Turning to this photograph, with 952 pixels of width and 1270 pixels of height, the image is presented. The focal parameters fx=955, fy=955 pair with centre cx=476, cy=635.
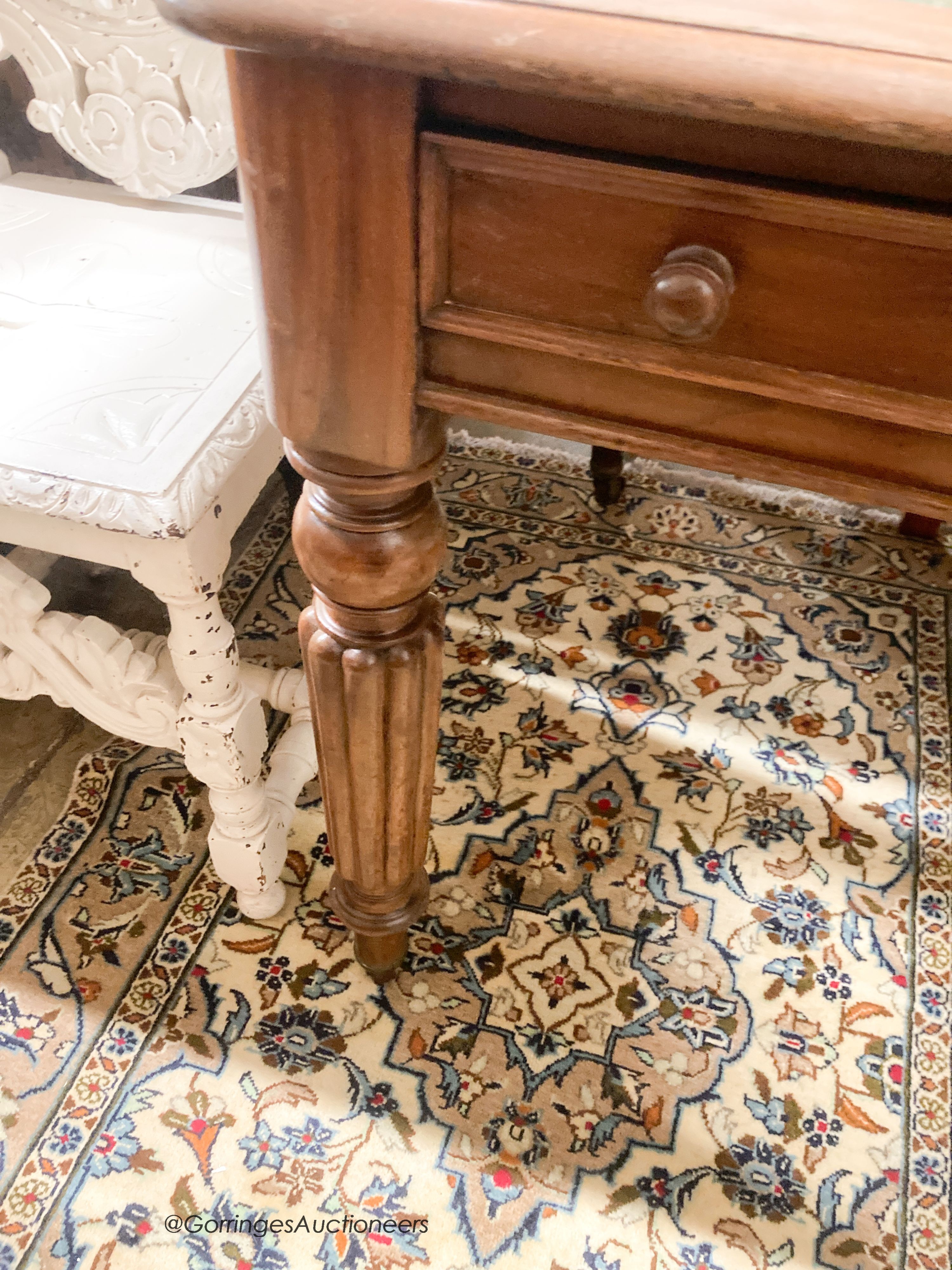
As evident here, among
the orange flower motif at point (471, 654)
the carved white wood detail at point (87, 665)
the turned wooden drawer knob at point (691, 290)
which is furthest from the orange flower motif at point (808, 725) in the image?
the turned wooden drawer knob at point (691, 290)

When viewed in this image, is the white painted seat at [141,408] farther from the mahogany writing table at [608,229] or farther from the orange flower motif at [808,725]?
the orange flower motif at [808,725]

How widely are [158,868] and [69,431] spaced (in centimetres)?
44

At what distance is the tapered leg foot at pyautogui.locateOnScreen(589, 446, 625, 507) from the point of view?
1160 millimetres

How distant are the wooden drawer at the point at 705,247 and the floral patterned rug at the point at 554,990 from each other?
59 cm

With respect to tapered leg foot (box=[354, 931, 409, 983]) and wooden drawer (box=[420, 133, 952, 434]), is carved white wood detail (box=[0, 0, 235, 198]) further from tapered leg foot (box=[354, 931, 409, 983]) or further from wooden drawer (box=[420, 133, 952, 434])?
tapered leg foot (box=[354, 931, 409, 983])

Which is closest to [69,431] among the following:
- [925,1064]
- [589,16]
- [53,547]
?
[53,547]

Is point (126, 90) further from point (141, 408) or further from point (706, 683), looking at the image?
point (706, 683)

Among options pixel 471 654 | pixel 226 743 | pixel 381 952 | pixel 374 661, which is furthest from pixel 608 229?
pixel 471 654

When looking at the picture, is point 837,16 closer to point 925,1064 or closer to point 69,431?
point 69,431

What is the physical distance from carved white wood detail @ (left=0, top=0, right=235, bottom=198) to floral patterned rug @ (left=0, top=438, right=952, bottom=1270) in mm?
475

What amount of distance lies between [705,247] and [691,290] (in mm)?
19

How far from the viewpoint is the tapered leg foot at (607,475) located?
1160 millimetres

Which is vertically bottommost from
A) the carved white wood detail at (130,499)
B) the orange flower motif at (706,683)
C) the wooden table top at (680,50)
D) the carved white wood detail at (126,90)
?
the orange flower motif at (706,683)

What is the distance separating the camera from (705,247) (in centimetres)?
33
